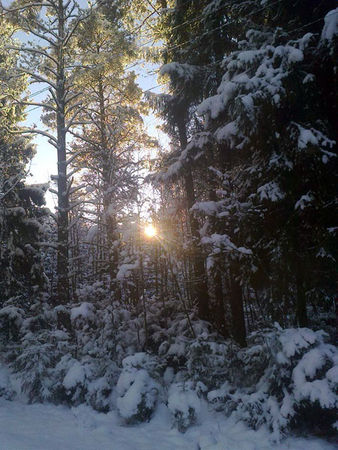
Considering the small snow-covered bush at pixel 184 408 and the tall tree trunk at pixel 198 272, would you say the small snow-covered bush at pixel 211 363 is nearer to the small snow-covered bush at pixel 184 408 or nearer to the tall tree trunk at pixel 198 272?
the small snow-covered bush at pixel 184 408

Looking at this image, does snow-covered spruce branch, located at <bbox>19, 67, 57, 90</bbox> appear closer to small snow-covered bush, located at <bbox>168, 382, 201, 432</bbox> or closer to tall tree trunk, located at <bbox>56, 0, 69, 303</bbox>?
tall tree trunk, located at <bbox>56, 0, 69, 303</bbox>

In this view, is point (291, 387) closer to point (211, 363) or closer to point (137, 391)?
point (211, 363)

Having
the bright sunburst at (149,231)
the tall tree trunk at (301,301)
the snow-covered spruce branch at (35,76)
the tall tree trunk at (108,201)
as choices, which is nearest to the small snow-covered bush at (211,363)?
the tall tree trunk at (301,301)

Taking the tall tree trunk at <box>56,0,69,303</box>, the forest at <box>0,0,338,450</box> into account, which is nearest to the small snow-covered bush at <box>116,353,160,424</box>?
the forest at <box>0,0,338,450</box>

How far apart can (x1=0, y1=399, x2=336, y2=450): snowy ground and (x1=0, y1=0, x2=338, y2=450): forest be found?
0.04 m

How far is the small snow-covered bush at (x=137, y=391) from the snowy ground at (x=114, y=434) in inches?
7.5

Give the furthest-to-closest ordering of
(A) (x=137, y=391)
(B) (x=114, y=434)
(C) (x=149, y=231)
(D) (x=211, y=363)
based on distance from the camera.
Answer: (C) (x=149, y=231) → (D) (x=211, y=363) → (A) (x=137, y=391) → (B) (x=114, y=434)

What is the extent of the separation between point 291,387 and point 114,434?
3.07m

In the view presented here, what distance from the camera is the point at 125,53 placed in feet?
38.2

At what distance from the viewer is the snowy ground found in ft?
14.9

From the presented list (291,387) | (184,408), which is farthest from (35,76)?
(291,387)

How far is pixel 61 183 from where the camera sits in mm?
11656

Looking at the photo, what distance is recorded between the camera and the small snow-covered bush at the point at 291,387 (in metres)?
4.43

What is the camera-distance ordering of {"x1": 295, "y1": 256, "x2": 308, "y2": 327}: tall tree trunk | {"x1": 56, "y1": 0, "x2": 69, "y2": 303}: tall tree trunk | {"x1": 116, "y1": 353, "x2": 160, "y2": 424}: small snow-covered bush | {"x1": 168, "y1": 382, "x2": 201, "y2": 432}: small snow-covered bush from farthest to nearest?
1. {"x1": 56, "y1": 0, "x2": 69, "y2": 303}: tall tree trunk
2. {"x1": 295, "y1": 256, "x2": 308, "y2": 327}: tall tree trunk
3. {"x1": 116, "y1": 353, "x2": 160, "y2": 424}: small snow-covered bush
4. {"x1": 168, "y1": 382, "x2": 201, "y2": 432}: small snow-covered bush
